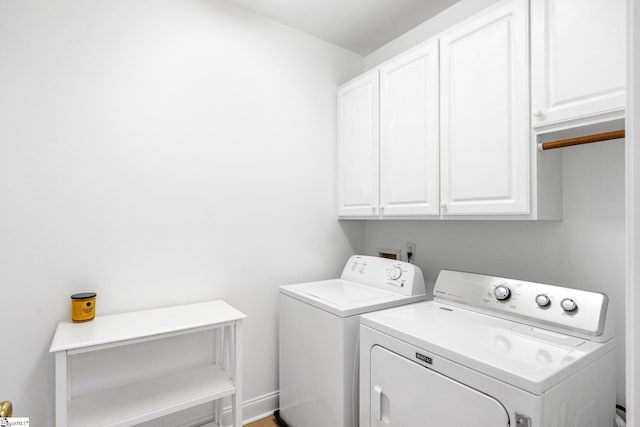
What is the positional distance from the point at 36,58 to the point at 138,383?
166cm

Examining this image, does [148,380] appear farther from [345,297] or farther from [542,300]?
[542,300]

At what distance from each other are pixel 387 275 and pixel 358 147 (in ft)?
2.95

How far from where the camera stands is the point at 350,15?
211 centimetres

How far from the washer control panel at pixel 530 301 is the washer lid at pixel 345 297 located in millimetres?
264

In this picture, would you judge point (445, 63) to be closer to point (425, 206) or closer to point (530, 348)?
point (425, 206)

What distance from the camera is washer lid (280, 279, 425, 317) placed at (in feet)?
5.20

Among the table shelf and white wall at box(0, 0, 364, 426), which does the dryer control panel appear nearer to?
white wall at box(0, 0, 364, 426)

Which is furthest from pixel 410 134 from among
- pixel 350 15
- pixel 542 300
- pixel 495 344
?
pixel 495 344

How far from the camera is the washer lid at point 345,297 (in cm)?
158

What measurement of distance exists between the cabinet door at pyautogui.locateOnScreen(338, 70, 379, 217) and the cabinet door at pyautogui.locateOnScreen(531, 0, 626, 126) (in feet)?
3.08

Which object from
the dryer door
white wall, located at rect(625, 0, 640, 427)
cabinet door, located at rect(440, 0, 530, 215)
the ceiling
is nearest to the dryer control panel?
cabinet door, located at rect(440, 0, 530, 215)

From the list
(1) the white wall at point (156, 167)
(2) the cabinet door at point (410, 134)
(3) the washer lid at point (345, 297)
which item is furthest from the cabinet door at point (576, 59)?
(1) the white wall at point (156, 167)

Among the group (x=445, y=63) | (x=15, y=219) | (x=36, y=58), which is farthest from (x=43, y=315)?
(x=445, y=63)

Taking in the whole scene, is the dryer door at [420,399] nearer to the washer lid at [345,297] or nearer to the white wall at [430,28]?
the washer lid at [345,297]
